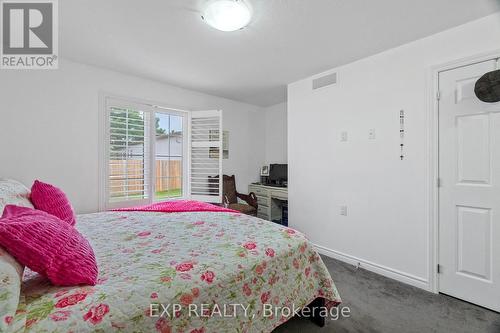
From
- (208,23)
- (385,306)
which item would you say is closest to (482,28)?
(208,23)

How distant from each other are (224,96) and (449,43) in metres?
3.00

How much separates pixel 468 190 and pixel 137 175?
3.62 metres

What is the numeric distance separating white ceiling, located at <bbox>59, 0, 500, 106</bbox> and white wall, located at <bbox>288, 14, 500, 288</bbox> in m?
0.19

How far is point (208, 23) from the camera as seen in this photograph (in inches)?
75.4

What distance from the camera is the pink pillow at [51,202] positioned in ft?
5.30

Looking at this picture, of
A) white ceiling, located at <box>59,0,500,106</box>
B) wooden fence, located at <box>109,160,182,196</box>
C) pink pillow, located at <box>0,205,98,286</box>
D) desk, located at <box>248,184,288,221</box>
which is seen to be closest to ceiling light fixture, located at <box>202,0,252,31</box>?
white ceiling, located at <box>59,0,500,106</box>

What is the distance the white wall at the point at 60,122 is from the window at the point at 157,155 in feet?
0.53

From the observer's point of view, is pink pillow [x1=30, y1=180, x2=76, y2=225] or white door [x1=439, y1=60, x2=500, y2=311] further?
white door [x1=439, y1=60, x2=500, y2=311]

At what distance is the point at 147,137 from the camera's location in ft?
10.7

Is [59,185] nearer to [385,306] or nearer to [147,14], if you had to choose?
[147,14]

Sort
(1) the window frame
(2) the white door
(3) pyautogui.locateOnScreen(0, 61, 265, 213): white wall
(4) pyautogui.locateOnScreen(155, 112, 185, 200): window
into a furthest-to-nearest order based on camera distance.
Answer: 1. (4) pyautogui.locateOnScreen(155, 112, 185, 200): window
2. (1) the window frame
3. (3) pyautogui.locateOnScreen(0, 61, 265, 213): white wall
4. (2) the white door

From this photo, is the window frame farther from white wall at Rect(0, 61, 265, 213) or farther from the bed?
the bed

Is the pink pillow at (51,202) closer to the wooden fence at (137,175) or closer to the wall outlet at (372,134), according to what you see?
the wooden fence at (137,175)

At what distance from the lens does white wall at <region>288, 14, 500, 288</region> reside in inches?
85.0
